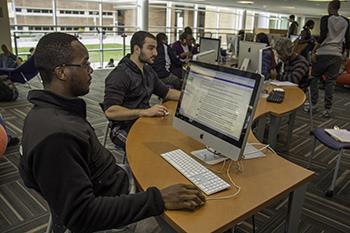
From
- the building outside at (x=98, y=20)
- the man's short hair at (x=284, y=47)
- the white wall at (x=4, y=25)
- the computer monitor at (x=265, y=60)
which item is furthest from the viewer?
the building outside at (x=98, y=20)

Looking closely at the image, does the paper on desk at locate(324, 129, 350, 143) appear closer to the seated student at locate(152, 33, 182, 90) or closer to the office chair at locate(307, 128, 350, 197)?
the office chair at locate(307, 128, 350, 197)

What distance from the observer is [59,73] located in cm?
107

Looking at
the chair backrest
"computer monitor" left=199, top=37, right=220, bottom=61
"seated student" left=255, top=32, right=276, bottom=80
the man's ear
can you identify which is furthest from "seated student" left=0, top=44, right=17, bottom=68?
the man's ear

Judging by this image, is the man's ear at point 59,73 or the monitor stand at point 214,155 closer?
the man's ear at point 59,73

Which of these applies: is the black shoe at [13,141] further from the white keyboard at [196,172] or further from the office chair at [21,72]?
the white keyboard at [196,172]

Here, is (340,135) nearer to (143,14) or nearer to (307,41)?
(307,41)

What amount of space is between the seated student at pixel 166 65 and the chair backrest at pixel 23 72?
6.60 feet

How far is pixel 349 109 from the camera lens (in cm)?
533

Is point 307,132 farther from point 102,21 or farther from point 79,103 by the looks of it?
point 102,21

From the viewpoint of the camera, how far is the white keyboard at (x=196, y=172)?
3.84 feet

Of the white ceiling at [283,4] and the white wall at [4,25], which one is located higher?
the white ceiling at [283,4]

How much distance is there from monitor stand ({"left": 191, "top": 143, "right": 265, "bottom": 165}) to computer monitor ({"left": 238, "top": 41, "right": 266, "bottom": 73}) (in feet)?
5.57

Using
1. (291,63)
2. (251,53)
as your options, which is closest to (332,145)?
(251,53)

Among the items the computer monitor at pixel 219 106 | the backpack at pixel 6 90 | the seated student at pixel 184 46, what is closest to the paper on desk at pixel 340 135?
the computer monitor at pixel 219 106
